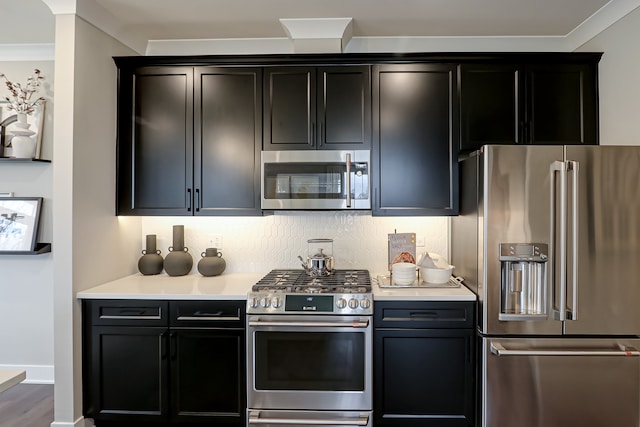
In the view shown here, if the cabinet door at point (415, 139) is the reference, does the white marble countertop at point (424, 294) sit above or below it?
below

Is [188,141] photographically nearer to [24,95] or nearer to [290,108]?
[290,108]

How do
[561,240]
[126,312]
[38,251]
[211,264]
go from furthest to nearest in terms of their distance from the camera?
[38,251], [211,264], [126,312], [561,240]

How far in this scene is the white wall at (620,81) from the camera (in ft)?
7.97

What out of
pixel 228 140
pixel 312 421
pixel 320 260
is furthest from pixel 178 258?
pixel 312 421

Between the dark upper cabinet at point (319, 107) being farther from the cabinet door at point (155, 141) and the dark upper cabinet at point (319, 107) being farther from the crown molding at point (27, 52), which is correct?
the crown molding at point (27, 52)

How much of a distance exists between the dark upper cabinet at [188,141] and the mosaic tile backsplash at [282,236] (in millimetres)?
356

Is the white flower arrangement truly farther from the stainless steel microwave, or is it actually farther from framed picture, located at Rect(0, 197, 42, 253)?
the stainless steel microwave

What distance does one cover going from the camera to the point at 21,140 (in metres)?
3.08

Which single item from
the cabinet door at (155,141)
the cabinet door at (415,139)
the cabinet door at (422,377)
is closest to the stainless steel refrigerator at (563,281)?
the cabinet door at (422,377)

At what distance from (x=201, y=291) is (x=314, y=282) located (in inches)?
28.8

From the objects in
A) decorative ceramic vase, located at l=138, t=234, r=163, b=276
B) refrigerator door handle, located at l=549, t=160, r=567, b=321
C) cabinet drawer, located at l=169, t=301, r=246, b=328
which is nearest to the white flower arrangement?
decorative ceramic vase, located at l=138, t=234, r=163, b=276

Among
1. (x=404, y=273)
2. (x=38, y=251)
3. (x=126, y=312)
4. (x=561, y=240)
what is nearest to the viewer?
(x=561, y=240)

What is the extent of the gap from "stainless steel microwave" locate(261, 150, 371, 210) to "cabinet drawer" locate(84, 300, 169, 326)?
96cm

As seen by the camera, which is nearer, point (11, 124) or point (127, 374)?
point (127, 374)
